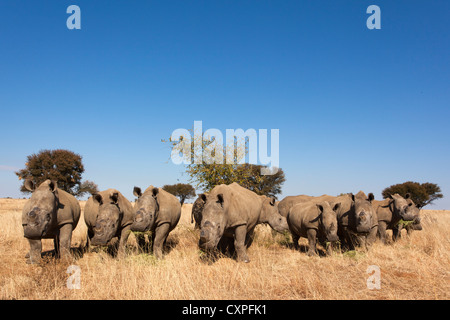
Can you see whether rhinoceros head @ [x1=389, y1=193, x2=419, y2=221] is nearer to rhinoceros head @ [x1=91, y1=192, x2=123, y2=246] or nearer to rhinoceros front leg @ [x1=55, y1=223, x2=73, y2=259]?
rhinoceros head @ [x1=91, y1=192, x2=123, y2=246]

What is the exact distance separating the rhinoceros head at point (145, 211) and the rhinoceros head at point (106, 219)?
0.59 m

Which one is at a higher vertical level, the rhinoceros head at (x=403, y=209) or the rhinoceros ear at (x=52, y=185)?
the rhinoceros ear at (x=52, y=185)

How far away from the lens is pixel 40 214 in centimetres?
852

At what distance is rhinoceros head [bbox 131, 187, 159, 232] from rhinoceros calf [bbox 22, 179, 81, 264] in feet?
7.15

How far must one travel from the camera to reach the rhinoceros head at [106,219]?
8906 mm

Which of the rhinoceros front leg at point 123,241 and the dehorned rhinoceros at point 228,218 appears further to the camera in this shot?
the rhinoceros front leg at point 123,241

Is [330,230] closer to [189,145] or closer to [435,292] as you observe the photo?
[435,292]

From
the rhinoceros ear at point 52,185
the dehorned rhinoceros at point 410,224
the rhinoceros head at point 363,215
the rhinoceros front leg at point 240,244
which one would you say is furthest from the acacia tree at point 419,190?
the rhinoceros ear at point 52,185

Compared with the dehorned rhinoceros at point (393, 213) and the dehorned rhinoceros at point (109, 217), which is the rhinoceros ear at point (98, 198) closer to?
the dehorned rhinoceros at point (109, 217)

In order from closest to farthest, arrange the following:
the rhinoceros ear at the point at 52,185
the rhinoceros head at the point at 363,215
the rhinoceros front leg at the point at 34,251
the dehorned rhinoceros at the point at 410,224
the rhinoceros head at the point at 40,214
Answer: the rhinoceros head at the point at 40,214 → the rhinoceros front leg at the point at 34,251 → the rhinoceros ear at the point at 52,185 → the rhinoceros head at the point at 363,215 → the dehorned rhinoceros at the point at 410,224

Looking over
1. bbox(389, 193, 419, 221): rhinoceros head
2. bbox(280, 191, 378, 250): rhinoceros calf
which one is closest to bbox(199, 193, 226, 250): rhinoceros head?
bbox(280, 191, 378, 250): rhinoceros calf

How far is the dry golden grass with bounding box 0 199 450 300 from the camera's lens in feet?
21.1
